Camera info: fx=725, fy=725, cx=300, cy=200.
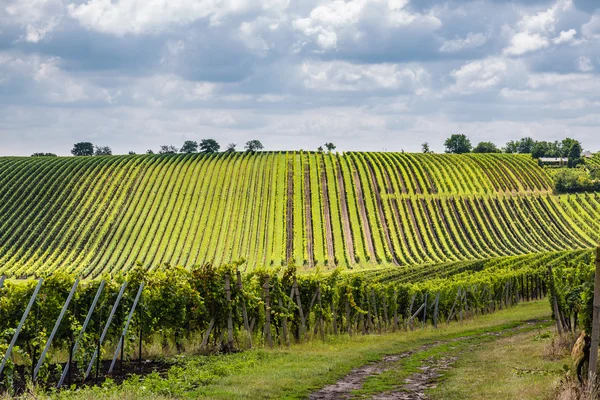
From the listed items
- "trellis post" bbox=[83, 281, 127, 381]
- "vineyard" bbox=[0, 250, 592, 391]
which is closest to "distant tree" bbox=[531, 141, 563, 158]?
"vineyard" bbox=[0, 250, 592, 391]

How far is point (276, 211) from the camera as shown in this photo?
116 metres

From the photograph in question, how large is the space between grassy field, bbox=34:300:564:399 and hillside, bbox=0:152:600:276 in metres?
67.2

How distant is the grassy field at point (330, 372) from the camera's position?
17641 mm

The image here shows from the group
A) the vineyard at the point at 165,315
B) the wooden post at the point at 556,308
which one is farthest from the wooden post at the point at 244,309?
the wooden post at the point at 556,308

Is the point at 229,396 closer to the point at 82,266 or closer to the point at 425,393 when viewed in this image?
the point at 425,393

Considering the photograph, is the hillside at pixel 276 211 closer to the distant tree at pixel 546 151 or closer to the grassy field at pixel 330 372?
the distant tree at pixel 546 151

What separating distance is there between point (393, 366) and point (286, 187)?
102965mm

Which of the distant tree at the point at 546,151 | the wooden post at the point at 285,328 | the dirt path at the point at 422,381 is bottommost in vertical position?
the dirt path at the point at 422,381

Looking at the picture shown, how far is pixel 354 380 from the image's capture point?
2098 cm

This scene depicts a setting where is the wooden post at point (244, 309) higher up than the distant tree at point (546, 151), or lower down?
lower down

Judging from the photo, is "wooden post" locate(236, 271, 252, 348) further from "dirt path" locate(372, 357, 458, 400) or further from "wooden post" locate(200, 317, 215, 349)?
"dirt path" locate(372, 357, 458, 400)

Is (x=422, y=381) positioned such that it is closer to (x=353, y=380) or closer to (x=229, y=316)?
(x=353, y=380)

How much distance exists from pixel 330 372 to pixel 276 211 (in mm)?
93802

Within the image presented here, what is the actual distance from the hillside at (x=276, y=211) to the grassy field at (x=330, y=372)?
67.2 m
